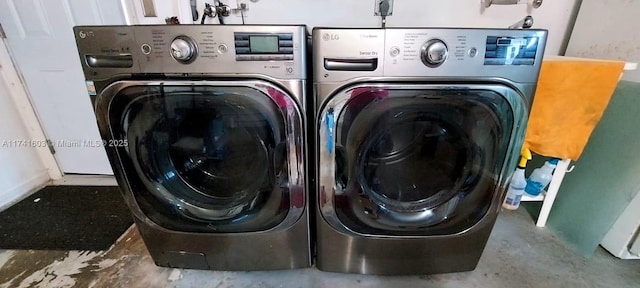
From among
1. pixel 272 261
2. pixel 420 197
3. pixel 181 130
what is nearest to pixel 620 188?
pixel 420 197

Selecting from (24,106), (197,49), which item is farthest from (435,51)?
(24,106)

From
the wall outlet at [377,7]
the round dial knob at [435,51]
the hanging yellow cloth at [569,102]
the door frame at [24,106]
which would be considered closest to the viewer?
the round dial knob at [435,51]

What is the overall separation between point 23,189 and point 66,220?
542 mm

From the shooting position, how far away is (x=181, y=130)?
86cm

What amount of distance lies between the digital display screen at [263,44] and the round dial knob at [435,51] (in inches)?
14.9

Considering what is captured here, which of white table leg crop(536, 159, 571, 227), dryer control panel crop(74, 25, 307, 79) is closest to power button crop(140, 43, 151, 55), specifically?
dryer control panel crop(74, 25, 307, 79)

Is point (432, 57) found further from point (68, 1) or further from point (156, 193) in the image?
point (68, 1)

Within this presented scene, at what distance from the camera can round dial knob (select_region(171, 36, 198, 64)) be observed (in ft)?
2.35

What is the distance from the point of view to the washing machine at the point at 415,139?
718 mm

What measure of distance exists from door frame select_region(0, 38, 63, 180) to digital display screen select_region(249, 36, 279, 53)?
1.75 meters

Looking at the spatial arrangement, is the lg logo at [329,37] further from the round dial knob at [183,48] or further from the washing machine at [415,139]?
the round dial knob at [183,48]

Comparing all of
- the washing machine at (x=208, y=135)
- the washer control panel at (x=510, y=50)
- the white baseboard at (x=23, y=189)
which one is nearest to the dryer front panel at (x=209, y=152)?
the washing machine at (x=208, y=135)

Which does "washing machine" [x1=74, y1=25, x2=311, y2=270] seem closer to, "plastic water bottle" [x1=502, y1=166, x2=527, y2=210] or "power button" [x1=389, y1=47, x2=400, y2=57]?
"power button" [x1=389, y1=47, x2=400, y2=57]

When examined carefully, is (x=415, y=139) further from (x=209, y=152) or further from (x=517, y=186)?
(x=517, y=186)
